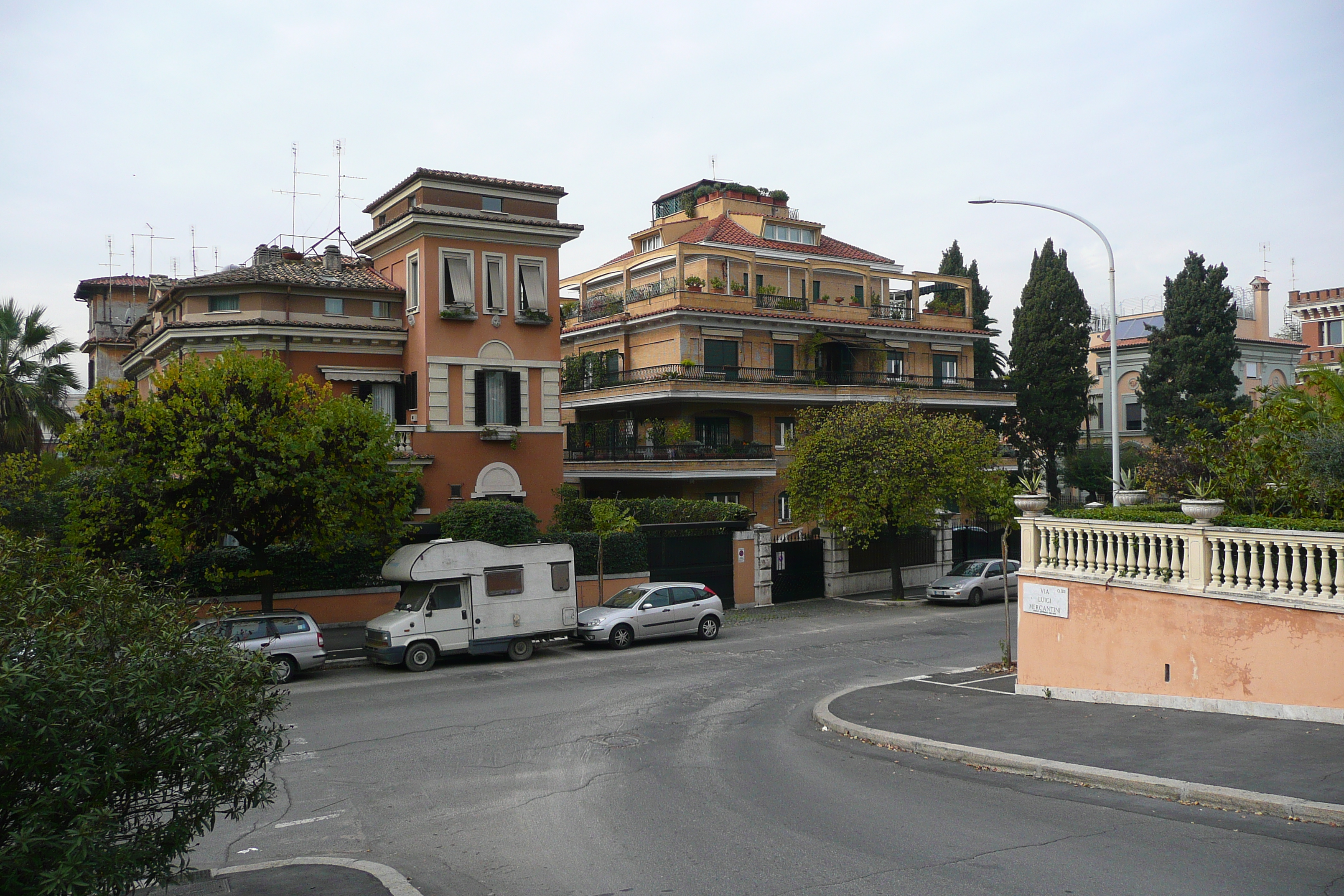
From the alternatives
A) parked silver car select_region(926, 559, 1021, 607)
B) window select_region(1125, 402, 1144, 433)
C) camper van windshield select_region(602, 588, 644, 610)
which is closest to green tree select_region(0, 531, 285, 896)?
camper van windshield select_region(602, 588, 644, 610)

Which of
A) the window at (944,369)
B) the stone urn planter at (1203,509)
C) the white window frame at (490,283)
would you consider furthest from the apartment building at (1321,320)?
the stone urn planter at (1203,509)

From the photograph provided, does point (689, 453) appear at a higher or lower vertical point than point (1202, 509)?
higher

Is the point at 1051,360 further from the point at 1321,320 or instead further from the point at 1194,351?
the point at 1321,320

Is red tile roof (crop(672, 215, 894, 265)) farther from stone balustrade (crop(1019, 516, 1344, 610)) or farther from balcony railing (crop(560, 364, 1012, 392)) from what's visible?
stone balustrade (crop(1019, 516, 1344, 610))

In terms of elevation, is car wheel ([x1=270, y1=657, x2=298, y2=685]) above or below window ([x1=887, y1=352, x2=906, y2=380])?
below

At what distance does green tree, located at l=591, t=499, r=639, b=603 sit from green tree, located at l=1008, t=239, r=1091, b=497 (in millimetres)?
30198

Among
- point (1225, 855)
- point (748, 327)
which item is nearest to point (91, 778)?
point (1225, 855)

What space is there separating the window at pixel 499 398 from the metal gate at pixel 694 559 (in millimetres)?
5795

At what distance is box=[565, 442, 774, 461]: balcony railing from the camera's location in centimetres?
3806

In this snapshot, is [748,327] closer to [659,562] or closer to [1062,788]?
[659,562]

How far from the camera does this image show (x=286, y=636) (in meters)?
19.7

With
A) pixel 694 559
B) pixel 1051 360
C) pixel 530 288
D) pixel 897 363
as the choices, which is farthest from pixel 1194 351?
pixel 530 288

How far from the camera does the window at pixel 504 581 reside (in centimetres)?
2166

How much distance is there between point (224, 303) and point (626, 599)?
1605cm
